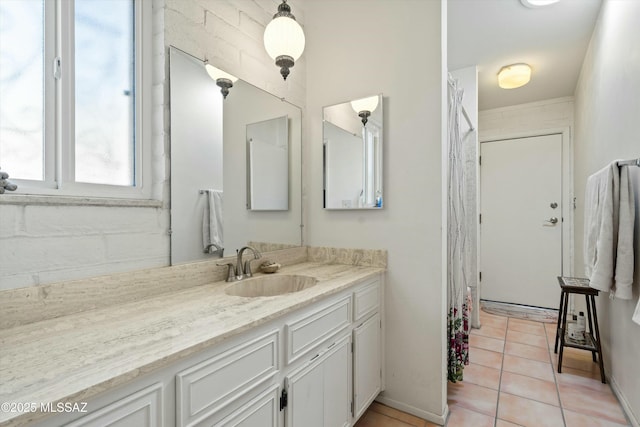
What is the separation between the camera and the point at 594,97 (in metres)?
2.43

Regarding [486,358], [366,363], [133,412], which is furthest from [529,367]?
[133,412]

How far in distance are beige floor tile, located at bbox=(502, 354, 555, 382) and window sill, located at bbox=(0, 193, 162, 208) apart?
2593 millimetres

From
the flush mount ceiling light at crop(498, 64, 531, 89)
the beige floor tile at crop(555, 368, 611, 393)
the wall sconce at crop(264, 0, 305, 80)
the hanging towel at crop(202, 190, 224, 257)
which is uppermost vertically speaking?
the flush mount ceiling light at crop(498, 64, 531, 89)

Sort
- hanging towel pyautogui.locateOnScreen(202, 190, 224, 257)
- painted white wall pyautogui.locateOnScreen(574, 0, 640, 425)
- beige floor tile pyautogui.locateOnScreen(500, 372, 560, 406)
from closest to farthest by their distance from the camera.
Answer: hanging towel pyautogui.locateOnScreen(202, 190, 224, 257) → painted white wall pyautogui.locateOnScreen(574, 0, 640, 425) → beige floor tile pyautogui.locateOnScreen(500, 372, 560, 406)

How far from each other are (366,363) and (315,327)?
58 cm

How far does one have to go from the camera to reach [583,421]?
5.57 feet

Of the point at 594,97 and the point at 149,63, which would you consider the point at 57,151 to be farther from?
the point at 594,97

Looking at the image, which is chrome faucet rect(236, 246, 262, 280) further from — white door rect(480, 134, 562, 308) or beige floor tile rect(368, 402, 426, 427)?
white door rect(480, 134, 562, 308)

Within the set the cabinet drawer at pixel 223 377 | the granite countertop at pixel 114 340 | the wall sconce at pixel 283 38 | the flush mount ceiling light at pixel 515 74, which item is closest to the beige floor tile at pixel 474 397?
the granite countertop at pixel 114 340

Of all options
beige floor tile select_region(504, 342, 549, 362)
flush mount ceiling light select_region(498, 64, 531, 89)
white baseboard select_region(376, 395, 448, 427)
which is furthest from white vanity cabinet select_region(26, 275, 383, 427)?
flush mount ceiling light select_region(498, 64, 531, 89)

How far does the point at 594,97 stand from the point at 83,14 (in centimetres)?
333

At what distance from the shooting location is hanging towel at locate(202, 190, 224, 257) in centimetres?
147

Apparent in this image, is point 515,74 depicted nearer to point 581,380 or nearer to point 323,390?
point 581,380

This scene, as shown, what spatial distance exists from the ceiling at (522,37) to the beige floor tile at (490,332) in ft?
8.36
